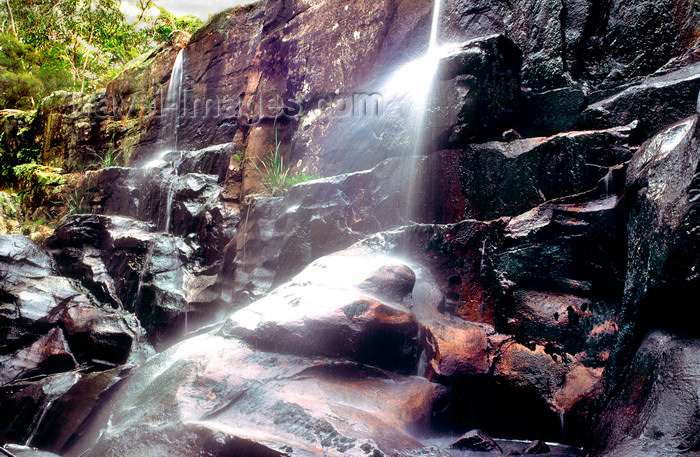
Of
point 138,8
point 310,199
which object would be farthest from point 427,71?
point 138,8

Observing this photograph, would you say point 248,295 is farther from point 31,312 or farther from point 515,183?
point 515,183

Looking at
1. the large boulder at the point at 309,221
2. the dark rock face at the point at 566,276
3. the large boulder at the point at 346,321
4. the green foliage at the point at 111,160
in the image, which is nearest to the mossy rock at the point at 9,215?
the green foliage at the point at 111,160

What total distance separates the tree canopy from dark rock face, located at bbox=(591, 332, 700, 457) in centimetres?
1650

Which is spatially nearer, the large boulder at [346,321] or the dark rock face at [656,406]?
the dark rock face at [656,406]

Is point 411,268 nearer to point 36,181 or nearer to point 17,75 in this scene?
point 36,181

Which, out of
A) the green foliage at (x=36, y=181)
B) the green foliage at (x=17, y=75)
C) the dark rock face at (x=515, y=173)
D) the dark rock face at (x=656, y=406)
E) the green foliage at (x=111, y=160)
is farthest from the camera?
the green foliage at (x=17, y=75)

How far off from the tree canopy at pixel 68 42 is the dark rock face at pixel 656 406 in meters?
16.5

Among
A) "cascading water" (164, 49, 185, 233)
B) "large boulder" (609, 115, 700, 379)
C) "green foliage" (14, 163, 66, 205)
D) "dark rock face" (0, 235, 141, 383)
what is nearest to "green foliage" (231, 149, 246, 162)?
"cascading water" (164, 49, 185, 233)

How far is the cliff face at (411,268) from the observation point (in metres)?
2.21

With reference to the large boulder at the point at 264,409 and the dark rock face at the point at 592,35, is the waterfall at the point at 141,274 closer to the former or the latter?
the large boulder at the point at 264,409

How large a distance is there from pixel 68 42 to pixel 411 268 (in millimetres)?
18221

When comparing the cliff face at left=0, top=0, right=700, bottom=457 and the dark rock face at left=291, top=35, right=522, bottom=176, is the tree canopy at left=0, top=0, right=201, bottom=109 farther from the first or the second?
the dark rock face at left=291, top=35, right=522, bottom=176

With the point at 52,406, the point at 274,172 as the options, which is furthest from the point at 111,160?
the point at 52,406

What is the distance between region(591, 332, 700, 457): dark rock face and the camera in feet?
5.41
